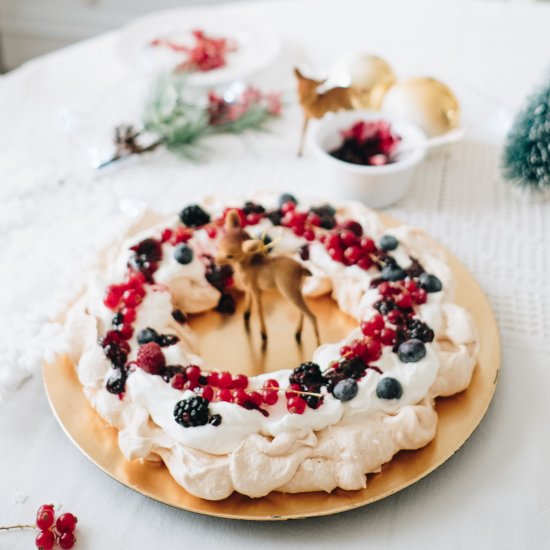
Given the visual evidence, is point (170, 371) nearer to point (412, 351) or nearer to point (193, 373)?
point (193, 373)

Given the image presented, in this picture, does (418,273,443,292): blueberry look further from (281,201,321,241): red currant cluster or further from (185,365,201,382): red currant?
(185,365,201,382): red currant

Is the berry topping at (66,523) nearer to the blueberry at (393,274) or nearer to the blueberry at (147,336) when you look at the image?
the blueberry at (147,336)

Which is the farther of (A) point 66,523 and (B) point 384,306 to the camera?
(B) point 384,306

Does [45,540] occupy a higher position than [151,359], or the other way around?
[151,359]

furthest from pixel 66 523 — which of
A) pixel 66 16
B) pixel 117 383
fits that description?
pixel 66 16

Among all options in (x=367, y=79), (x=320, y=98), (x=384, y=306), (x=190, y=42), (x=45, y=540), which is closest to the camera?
(x=45, y=540)

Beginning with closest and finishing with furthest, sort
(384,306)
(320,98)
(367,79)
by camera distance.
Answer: (384,306)
(320,98)
(367,79)

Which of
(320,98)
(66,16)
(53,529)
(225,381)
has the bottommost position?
(66,16)

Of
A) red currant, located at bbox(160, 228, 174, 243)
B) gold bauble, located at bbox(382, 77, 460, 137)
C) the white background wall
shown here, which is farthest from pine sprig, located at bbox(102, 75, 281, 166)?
the white background wall
